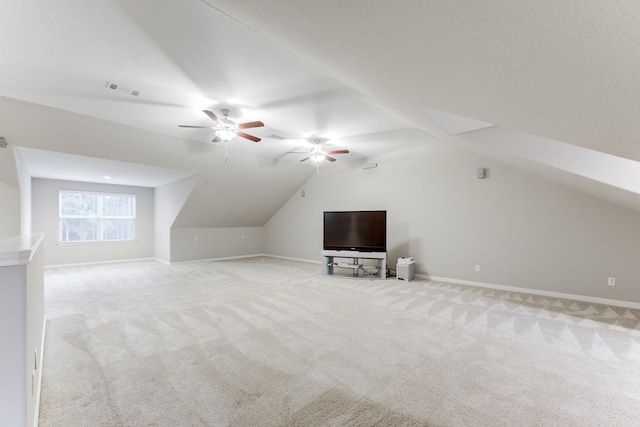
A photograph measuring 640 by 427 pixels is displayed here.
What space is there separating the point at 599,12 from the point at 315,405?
7.99 ft

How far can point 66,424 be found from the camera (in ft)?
5.88

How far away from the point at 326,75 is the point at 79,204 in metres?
8.72

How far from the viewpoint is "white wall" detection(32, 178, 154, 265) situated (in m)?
7.28

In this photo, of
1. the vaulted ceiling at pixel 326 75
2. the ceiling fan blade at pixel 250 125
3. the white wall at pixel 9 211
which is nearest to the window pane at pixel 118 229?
the vaulted ceiling at pixel 326 75

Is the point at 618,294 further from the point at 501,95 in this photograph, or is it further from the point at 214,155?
the point at 214,155

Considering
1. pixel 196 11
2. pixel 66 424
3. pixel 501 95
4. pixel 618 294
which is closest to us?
pixel 501 95

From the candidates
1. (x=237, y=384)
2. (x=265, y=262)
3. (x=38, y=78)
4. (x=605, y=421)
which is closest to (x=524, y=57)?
(x=605, y=421)

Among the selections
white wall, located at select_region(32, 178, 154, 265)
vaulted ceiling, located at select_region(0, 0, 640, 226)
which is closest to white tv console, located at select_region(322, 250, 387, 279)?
vaulted ceiling, located at select_region(0, 0, 640, 226)

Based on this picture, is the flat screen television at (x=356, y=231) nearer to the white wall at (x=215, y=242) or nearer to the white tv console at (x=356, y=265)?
the white tv console at (x=356, y=265)

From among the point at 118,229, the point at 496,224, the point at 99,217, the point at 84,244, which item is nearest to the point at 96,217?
the point at 99,217

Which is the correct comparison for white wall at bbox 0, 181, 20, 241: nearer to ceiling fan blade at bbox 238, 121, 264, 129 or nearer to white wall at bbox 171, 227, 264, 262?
white wall at bbox 171, 227, 264, 262

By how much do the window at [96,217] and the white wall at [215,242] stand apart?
1921 millimetres

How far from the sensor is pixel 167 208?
8.29 m

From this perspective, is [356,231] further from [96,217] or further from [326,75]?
[96,217]
